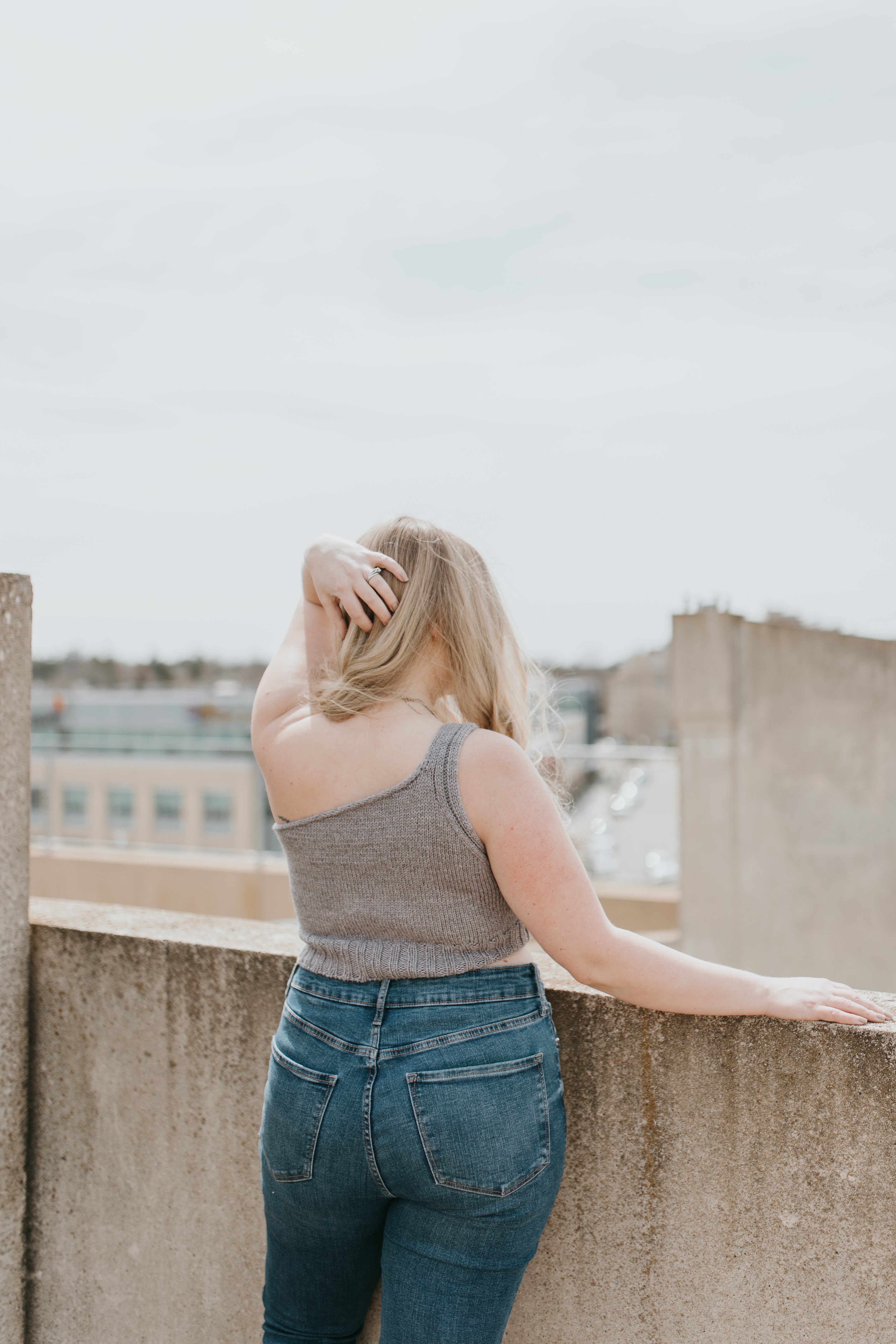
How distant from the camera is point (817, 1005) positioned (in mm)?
1580

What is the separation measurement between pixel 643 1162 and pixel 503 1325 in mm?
341

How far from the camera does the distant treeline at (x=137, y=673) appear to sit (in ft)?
127

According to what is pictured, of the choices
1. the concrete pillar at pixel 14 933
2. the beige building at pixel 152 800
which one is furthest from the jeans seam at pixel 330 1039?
the beige building at pixel 152 800

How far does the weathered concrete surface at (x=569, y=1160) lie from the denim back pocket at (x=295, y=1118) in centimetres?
40

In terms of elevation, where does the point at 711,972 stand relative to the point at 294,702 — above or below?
below

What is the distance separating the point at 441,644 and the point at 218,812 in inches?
757

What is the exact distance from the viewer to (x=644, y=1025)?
1.69m

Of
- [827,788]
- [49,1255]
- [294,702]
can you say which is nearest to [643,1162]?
[294,702]

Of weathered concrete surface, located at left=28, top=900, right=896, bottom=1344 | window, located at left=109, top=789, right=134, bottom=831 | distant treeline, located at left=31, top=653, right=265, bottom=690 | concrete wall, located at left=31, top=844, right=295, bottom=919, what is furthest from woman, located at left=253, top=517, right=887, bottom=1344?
distant treeline, located at left=31, top=653, right=265, bottom=690

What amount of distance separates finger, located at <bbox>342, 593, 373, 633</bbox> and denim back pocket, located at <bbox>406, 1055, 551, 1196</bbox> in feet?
1.99

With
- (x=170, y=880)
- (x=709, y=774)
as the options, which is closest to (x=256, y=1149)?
(x=709, y=774)

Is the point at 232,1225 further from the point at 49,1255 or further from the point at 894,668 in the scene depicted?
the point at 894,668

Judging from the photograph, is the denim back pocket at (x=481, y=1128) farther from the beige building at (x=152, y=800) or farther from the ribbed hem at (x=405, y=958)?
the beige building at (x=152, y=800)

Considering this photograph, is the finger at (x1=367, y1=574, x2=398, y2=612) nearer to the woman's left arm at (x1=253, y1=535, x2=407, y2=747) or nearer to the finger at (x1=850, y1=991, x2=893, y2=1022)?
the woman's left arm at (x1=253, y1=535, x2=407, y2=747)
